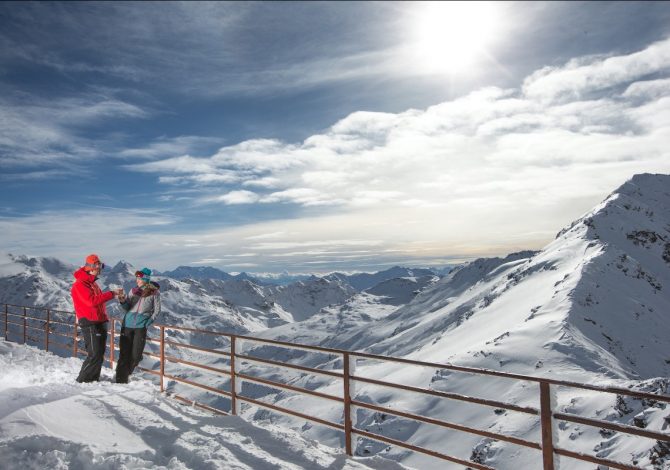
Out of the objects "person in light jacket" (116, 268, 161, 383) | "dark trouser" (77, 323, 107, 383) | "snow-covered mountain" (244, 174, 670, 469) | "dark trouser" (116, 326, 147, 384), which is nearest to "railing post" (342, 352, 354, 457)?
"person in light jacket" (116, 268, 161, 383)

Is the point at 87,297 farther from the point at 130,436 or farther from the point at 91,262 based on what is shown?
the point at 130,436

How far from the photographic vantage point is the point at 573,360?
237 ft

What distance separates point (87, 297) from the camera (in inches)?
390

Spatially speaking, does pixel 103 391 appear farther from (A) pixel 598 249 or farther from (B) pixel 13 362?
(A) pixel 598 249

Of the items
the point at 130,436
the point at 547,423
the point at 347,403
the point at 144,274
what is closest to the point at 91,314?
the point at 144,274

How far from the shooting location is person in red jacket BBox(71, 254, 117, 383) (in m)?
9.82

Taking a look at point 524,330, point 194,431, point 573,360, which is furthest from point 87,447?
point 524,330

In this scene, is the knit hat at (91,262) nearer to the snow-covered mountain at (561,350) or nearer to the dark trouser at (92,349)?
the dark trouser at (92,349)

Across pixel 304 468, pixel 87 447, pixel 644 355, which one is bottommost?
pixel 644 355

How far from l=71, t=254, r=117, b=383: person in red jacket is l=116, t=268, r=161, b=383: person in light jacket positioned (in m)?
0.35

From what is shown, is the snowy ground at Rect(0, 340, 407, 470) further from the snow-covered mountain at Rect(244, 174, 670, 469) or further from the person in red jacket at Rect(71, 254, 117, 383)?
the snow-covered mountain at Rect(244, 174, 670, 469)

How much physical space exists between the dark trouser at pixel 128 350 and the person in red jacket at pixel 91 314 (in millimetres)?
350

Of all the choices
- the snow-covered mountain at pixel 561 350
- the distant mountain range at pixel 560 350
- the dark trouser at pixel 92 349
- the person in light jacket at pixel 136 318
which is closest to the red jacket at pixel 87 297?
the dark trouser at pixel 92 349

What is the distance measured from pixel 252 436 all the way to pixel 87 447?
2151 millimetres
